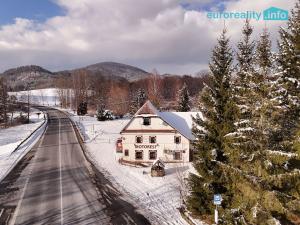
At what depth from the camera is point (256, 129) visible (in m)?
19.3

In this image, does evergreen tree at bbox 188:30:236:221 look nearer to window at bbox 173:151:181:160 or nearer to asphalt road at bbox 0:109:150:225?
asphalt road at bbox 0:109:150:225

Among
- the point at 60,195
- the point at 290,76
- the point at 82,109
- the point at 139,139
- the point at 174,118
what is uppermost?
the point at 290,76

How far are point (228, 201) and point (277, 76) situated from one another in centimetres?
987

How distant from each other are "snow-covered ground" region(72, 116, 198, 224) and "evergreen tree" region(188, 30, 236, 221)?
380cm

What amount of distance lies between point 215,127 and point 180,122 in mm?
27926

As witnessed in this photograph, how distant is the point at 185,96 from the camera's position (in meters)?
84.1

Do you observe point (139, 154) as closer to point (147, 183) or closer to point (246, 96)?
point (147, 183)

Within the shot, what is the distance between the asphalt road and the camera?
28484mm

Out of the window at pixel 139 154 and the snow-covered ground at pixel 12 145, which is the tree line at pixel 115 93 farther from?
the window at pixel 139 154

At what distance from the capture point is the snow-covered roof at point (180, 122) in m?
51.8

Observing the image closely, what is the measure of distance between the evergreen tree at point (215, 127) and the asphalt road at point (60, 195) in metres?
5.88

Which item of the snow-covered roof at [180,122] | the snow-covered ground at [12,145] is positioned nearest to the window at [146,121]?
the snow-covered roof at [180,122]

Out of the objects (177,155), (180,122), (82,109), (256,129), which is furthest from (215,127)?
(82,109)

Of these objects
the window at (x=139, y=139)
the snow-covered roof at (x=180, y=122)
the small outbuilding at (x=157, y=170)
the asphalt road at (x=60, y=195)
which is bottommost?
the asphalt road at (x=60, y=195)
